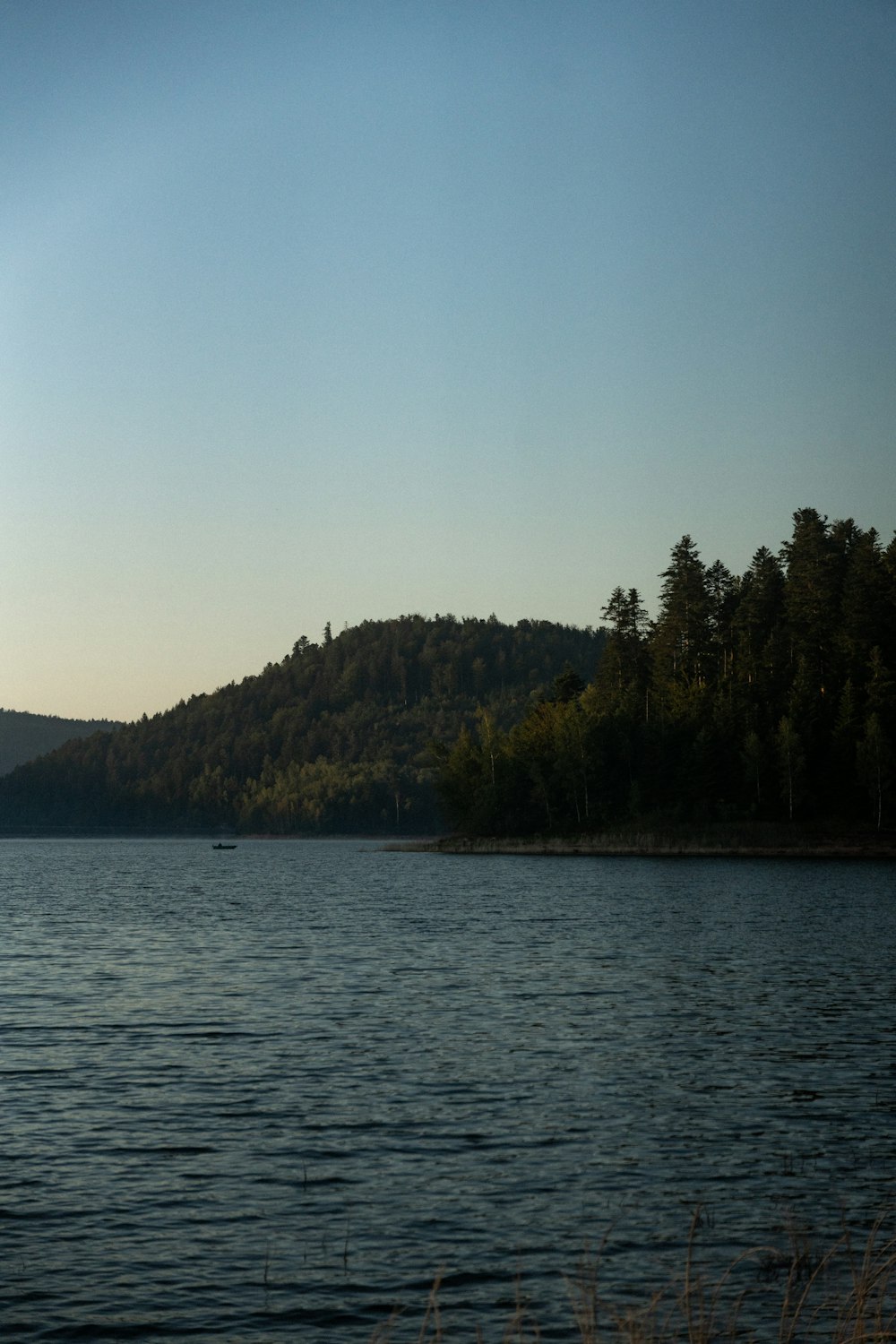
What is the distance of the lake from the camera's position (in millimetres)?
16734

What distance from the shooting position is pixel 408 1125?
81.0 feet

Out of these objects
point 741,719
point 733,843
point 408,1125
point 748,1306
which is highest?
point 741,719

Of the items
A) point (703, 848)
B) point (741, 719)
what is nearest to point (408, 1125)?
point (703, 848)

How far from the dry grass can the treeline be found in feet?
436

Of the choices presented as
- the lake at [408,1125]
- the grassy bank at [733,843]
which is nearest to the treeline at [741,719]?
the grassy bank at [733,843]

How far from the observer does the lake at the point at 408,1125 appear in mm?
16734

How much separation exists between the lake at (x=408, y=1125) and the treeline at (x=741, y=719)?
99453mm

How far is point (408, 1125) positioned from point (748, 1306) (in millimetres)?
9887

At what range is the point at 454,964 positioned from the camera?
52750 mm

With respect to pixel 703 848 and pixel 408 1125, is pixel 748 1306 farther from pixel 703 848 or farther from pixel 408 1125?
pixel 703 848

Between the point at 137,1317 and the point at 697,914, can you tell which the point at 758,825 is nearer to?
the point at 697,914

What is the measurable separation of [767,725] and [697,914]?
9024cm

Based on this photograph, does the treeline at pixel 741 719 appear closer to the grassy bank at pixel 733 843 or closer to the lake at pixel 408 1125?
the grassy bank at pixel 733 843

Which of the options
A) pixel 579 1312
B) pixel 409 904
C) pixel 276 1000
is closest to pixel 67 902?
pixel 409 904
